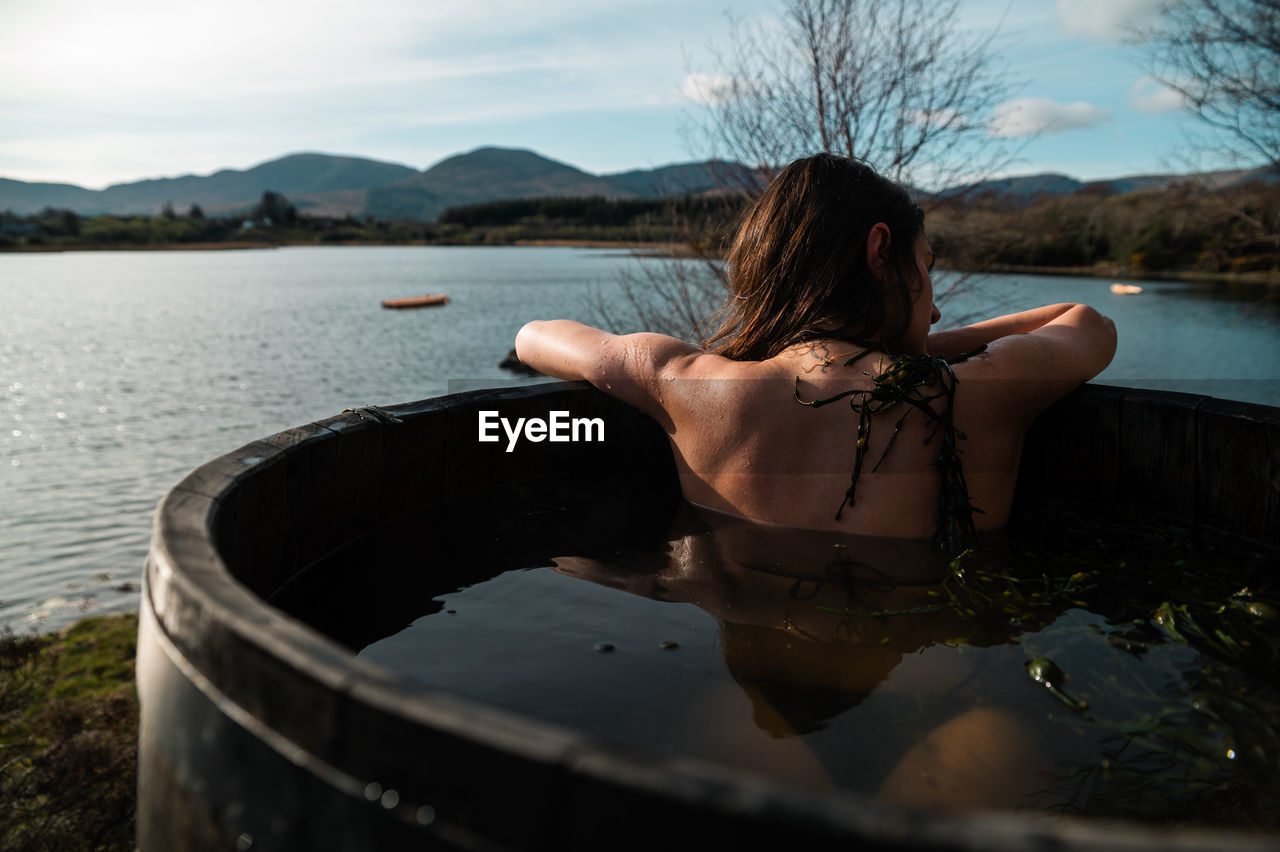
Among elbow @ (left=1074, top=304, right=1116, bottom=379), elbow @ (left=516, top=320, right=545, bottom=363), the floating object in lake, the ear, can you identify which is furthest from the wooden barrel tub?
the floating object in lake

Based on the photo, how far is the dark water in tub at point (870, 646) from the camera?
1212 mm

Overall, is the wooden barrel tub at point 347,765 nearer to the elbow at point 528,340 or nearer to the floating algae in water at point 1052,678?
the floating algae in water at point 1052,678

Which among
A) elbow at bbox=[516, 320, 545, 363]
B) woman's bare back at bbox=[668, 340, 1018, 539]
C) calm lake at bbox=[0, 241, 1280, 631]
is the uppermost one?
elbow at bbox=[516, 320, 545, 363]

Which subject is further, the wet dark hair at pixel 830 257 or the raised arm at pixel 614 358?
the raised arm at pixel 614 358

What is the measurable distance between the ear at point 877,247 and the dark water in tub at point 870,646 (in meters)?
0.74

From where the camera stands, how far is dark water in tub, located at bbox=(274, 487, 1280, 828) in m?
1.21

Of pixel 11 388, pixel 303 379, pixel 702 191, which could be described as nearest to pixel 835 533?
pixel 702 191

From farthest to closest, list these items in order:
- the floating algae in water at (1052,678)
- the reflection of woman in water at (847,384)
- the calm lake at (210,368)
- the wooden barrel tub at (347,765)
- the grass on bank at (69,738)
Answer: the calm lake at (210,368)
the grass on bank at (69,738)
the reflection of woman in water at (847,384)
the floating algae in water at (1052,678)
the wooden barrel tub at (347,765)

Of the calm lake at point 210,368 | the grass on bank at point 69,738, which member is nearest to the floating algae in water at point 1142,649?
the calm lake at point 210,368

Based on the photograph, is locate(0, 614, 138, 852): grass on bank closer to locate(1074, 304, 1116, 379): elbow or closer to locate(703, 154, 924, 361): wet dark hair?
locate(703, 154, 924, 361): wet dark hair

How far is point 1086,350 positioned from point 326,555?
2172 mm

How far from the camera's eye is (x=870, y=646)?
158cm

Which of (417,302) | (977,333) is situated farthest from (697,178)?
(417,302)

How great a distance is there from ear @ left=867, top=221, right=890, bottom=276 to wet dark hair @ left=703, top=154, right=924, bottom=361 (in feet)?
0.06
